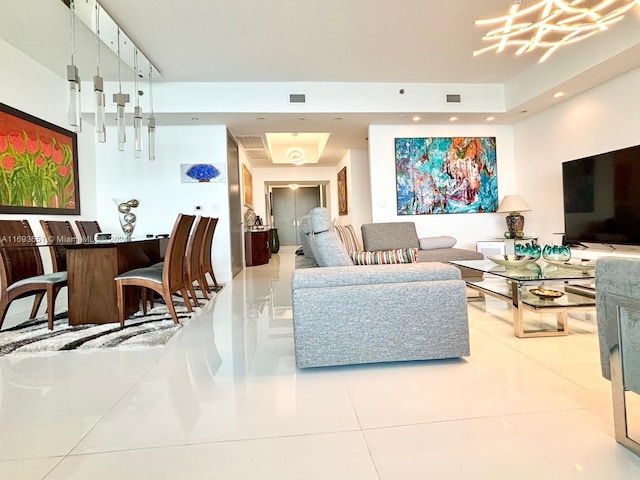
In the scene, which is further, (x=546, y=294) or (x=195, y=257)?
(x=195, y=257)

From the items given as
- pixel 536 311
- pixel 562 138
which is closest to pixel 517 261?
pixel 536 311

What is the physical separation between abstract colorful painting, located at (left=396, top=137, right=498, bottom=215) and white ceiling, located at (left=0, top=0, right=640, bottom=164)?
0.80m

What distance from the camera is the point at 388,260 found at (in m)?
2.31

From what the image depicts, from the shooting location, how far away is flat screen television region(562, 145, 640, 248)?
3727 mm

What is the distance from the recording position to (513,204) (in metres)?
5.48

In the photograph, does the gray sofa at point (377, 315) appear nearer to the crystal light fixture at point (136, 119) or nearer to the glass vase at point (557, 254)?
Answer: the glass vase at point (557, 254)

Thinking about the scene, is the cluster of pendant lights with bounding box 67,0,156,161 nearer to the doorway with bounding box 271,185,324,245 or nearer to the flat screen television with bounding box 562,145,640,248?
the flat screen television with bounding box 562,145,640,248

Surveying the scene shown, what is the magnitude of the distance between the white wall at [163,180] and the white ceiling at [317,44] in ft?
1.42

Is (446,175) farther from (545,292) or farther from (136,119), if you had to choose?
(136,119)

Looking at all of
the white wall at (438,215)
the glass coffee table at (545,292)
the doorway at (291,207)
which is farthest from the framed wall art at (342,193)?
the glass coffee table at (545,292)

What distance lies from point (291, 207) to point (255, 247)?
5861 millimetres

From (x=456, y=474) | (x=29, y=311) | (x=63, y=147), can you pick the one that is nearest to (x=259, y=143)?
(x=63, y=147)

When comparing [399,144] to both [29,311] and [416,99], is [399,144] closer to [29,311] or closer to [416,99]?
[416,99]

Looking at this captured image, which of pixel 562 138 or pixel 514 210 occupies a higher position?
pixel 562 138
